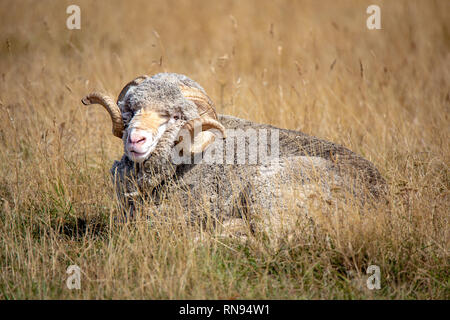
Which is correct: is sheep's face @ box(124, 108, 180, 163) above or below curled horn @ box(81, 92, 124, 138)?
below

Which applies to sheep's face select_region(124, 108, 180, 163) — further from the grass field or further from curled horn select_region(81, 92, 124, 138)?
the grass field

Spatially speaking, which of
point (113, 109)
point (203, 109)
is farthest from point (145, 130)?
point (203, 109)

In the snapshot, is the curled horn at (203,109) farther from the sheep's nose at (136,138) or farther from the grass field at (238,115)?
the grass field at (238,115)

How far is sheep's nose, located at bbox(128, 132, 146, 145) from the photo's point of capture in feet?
13.7

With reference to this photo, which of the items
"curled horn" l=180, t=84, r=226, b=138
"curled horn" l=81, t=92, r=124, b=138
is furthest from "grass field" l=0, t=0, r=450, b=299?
"curled horn" l=180, t=84, r=226, b=138

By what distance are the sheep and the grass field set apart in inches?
12.3

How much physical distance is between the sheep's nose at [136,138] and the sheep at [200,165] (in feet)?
0.04

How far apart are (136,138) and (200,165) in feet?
2.89

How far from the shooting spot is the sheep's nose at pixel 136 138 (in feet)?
13.7

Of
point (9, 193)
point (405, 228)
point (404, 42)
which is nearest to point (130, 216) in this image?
point (9, 193)

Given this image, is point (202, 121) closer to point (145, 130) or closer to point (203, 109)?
point (203, 109)

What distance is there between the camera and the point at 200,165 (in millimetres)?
4824

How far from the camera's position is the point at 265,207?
4594mm

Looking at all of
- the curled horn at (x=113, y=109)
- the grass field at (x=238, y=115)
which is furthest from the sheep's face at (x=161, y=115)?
the grass field at (x=238, y=115)
